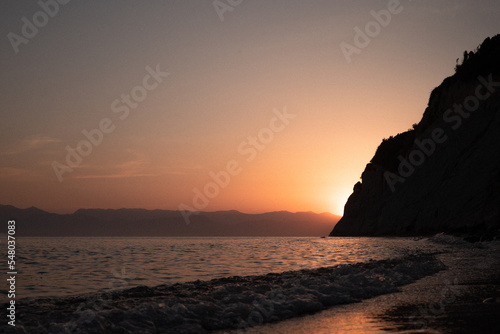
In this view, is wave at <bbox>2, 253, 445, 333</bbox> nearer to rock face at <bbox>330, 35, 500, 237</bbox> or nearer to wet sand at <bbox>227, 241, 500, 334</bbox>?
wet sand at <bbox>227, 241, 500, 334</bbox>

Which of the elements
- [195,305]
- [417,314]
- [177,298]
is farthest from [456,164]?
[195,305]

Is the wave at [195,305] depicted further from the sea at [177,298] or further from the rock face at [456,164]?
the rock face at [456,164]

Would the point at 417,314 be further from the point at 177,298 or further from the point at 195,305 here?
the point at 177,298

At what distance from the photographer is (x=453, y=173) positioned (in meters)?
51.7

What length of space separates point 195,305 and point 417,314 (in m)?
4.59

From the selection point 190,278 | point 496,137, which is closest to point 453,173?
point 496,137

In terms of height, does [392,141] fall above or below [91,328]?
above

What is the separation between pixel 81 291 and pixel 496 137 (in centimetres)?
4771

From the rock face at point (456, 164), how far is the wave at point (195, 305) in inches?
1195

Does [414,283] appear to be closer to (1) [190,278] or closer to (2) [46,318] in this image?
(1) [190,278]

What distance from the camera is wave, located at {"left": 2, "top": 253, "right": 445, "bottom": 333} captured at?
25.8ft

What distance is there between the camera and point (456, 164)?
52.0 m

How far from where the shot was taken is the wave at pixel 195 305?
786 centimetres

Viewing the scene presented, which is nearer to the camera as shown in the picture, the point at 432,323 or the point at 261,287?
the point at 432,323
